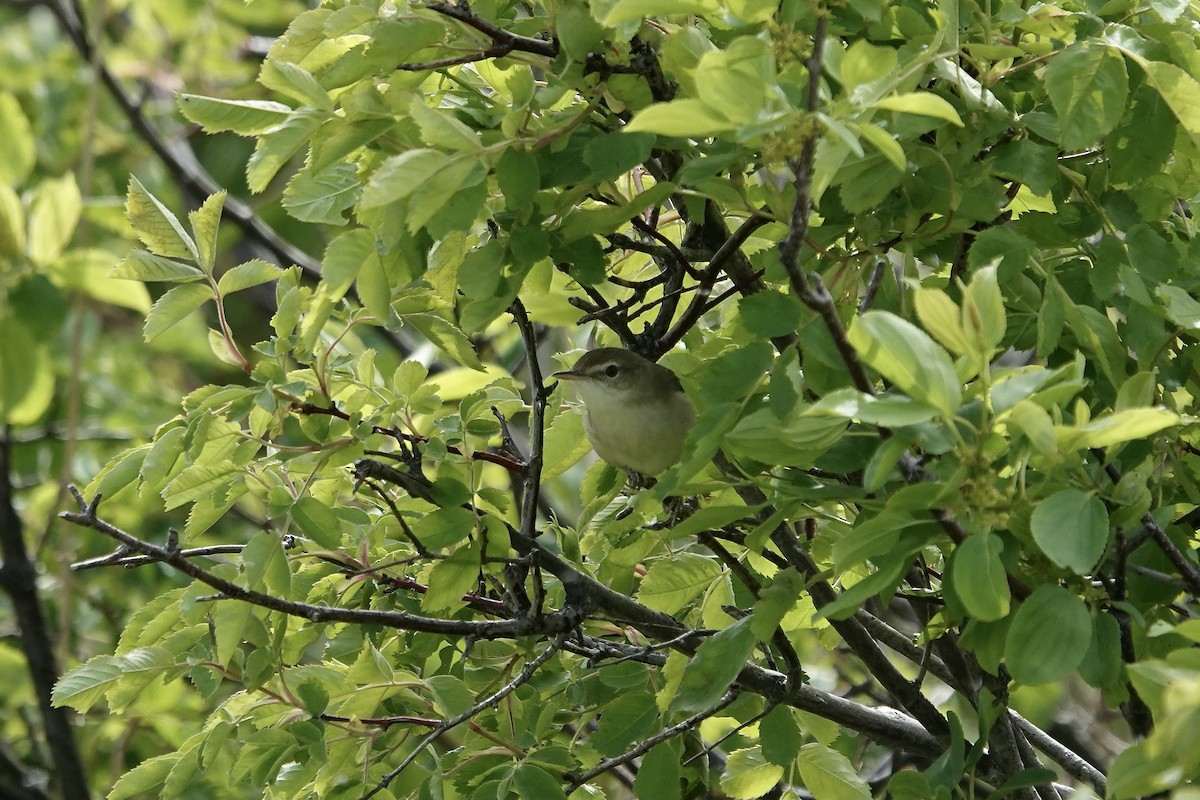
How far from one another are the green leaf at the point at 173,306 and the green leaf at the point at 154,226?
5 cm

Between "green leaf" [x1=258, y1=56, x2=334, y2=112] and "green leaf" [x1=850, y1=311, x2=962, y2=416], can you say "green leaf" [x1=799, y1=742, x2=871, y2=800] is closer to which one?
"green leaf" [x1=850, y1=311, x2=962, y2=416]

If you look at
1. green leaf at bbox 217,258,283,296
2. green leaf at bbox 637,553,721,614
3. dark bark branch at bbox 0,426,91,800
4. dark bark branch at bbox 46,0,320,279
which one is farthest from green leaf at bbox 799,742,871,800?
dark bark branch at bbox 46,0,320,279

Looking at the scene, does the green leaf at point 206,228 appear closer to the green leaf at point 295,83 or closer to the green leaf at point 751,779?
the green leaf at point 295,83

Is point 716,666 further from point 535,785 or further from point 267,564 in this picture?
point 267,564

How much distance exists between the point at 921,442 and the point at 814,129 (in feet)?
1.04

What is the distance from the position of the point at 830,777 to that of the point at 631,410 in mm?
833

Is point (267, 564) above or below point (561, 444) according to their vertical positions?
above

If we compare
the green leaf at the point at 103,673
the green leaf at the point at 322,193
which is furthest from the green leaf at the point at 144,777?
the green leaf at the point at 322,193

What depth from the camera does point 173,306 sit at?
1.74m

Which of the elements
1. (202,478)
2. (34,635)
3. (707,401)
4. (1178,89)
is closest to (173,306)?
(202,478)

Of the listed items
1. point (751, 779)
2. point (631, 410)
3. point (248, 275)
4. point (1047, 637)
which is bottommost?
point (751, 779)

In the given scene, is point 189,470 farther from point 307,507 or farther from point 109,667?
point 109,667

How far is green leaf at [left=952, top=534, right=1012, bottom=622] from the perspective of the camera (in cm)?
125

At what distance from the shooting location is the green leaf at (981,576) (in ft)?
4.11
